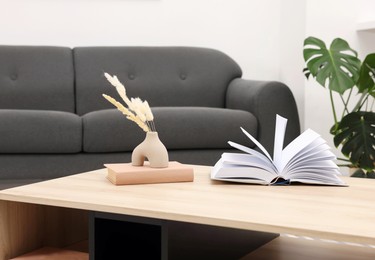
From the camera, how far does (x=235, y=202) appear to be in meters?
1.26

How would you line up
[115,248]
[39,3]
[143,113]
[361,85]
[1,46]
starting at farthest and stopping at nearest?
[39,3] → [1,46] → [361,85] → [143,113] → [115,248]

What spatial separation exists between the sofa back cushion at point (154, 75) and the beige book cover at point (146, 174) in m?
2.19

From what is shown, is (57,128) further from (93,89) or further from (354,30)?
(354,30)

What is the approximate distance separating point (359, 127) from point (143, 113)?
1684 mm

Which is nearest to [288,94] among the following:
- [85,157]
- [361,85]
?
[361,85]

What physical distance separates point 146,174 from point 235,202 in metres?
0.31

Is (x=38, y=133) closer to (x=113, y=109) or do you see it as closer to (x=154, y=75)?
(x=113, y=109)

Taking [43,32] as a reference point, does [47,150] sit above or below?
below

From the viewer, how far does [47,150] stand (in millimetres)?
2955

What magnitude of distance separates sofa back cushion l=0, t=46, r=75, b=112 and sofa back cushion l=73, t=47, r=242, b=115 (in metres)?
0.08

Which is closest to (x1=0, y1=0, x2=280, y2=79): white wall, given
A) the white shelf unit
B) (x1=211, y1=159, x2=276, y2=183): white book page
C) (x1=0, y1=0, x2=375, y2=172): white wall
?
(x1=0, y1=0, x2=375, y2=172): white wall

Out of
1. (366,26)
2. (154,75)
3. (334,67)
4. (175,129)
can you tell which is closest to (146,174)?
(175,129)

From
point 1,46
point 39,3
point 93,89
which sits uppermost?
point 39,3

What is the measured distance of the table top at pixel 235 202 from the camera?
1.06 meters
